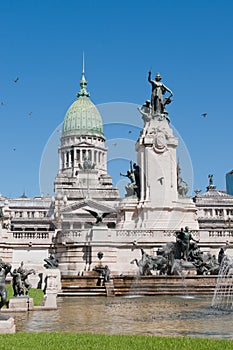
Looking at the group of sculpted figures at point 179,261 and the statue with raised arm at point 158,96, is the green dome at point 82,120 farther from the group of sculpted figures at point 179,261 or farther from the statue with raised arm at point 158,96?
the group of sculpted figures at point 179,261

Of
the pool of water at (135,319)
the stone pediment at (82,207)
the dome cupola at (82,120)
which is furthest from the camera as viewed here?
the dome cupola at (82,120)

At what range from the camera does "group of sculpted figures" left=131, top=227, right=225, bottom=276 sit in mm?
31234

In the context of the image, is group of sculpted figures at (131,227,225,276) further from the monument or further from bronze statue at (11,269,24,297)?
bronze statue at (11,269,24,297)

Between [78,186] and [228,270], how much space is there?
6828 cm

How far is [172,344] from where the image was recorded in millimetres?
10305

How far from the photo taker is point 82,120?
117 m

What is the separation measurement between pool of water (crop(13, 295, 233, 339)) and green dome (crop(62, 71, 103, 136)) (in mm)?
95868

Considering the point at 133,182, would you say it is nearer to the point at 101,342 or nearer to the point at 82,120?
the point at 101,342

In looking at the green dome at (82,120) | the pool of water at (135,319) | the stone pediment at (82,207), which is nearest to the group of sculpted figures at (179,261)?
the pool of water at (135,319)

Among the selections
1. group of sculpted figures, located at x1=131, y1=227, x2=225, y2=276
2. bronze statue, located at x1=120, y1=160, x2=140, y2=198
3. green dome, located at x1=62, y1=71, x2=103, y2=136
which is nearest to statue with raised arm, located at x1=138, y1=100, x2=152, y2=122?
bronze statue, located at x1=120, y1=160, x2=140, y2=198

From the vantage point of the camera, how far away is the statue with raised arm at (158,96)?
46.9 meters

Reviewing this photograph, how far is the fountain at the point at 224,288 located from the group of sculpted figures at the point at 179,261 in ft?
1.76

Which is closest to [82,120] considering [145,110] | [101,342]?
[145,110]

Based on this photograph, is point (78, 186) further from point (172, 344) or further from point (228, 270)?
point (172, 344)
